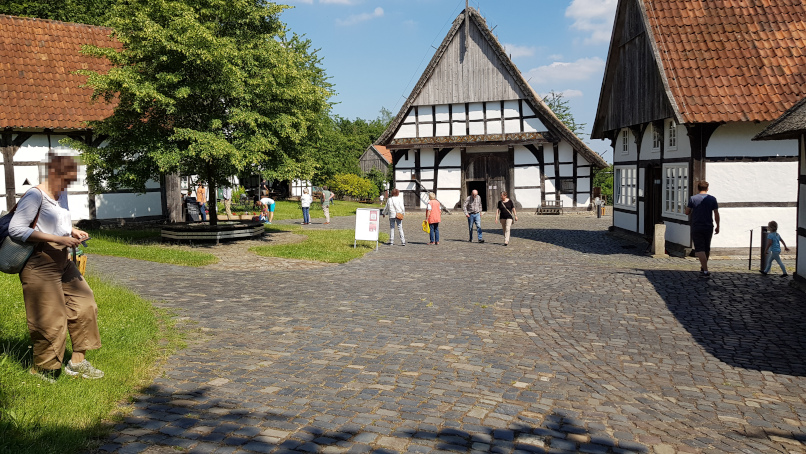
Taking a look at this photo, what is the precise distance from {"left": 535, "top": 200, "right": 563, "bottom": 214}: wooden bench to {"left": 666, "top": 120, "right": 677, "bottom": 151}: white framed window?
49.6 ft

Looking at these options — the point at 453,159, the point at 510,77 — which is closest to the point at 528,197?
the point at 453,159

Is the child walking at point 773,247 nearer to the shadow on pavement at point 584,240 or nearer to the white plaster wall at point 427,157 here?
the shadow on pavement at point 584,240

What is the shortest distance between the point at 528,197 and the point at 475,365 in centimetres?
2793

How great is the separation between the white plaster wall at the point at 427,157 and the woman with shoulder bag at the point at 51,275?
1165 inches

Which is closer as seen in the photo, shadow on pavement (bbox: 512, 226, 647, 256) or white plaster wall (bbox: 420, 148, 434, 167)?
shadow on pavement (bbox: 512, 226, 647, 256)

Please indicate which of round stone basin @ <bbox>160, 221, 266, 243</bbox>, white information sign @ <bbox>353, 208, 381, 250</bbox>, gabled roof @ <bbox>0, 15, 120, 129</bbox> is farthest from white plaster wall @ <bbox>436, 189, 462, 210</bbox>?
gabled roof @ <bbox>0, 15, 120, 129</bbox>

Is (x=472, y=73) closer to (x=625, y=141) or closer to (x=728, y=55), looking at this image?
(x=625, y=141)

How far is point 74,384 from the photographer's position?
5.36m

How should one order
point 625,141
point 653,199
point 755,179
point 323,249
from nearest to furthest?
point 755,179 < point 323,249 < point 653,199 < point 625,141

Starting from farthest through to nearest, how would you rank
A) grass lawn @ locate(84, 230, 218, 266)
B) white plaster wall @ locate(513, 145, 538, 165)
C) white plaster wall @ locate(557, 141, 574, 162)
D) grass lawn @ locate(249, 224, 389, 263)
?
white plaster wall @ locate(513, 145, 538, 165), white plaster wall @ locate(557, 141, 574, 162), grass lawn @ locate(249, 224, 389, 263), grass lawn @ locate(84, 230, 218, 266)

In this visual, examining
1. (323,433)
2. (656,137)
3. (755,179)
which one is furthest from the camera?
(656,137)

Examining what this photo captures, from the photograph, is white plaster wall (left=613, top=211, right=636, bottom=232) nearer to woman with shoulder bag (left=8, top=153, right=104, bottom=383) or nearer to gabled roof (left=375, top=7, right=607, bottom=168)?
gabled roof (left=375, top=7, right=607, bottom=168)

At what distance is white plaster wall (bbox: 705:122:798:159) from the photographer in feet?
51.1

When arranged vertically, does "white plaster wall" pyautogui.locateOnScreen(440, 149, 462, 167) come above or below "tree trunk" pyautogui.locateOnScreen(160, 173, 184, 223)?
above
